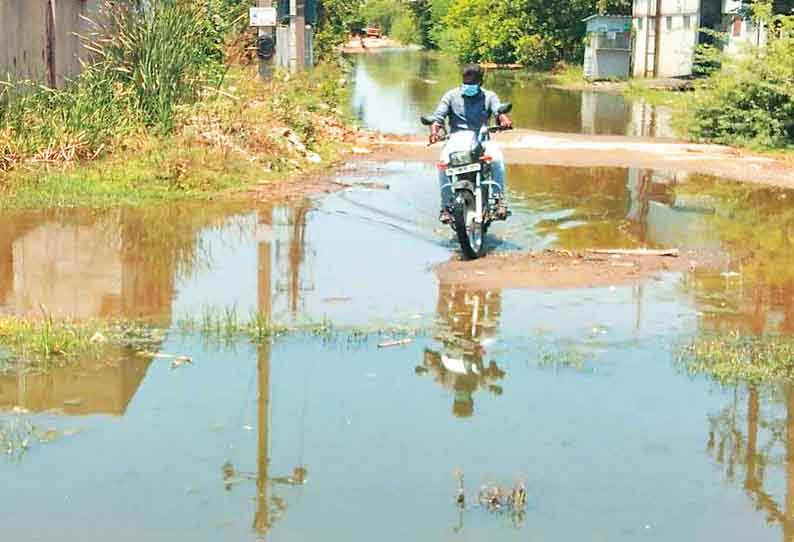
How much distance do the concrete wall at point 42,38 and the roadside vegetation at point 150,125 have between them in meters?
0.34

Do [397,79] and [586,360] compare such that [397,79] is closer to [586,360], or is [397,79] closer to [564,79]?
[564,79]

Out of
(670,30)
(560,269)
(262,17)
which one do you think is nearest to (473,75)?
(560,269)

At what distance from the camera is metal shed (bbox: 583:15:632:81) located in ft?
147

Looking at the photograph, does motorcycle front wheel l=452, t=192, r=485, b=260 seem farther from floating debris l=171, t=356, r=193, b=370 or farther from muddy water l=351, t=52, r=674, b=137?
muddy water l=351, t=52, r=674, b=137

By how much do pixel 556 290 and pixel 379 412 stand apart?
3139mm

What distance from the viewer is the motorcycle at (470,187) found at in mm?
10164

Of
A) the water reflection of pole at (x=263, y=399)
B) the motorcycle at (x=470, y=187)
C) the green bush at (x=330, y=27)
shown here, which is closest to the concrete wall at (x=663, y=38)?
the green bush at (x=330, y=27)

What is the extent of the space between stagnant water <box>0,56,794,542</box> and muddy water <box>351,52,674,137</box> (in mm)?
12694

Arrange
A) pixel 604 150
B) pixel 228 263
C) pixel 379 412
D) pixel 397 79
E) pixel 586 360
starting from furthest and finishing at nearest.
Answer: pixel 397 79 < pixel 604 150 < pixel 228 263 < pixel 586 360 < pixel 379 412

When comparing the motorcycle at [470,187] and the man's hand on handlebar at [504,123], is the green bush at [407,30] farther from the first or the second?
the motorcycle at [470,187]

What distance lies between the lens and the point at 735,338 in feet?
25.6

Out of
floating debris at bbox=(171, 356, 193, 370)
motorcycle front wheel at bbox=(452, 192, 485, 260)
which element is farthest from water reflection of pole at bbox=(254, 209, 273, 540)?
motorcycle front wheel at bbox=(452, 192, 485, 260)

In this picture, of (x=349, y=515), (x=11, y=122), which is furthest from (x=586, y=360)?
(x=11, y=122)

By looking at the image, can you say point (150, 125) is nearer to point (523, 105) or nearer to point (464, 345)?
point (464, 345)
